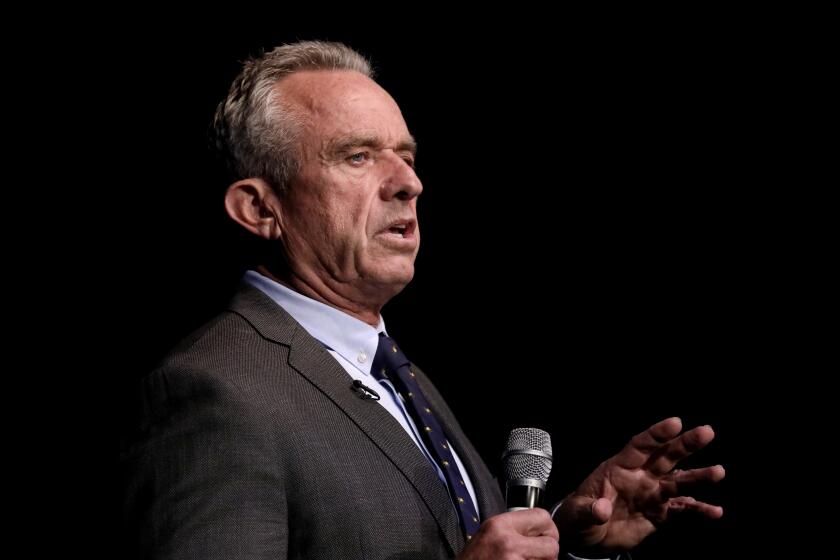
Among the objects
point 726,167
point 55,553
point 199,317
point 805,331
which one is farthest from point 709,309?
point 55,553

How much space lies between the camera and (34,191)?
2.55 meters

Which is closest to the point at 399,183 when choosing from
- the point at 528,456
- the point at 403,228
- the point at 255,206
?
the point at 403,228

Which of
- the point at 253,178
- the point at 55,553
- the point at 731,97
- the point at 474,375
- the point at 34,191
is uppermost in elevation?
the point at 731,97

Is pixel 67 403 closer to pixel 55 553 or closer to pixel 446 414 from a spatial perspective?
pixel 55 553

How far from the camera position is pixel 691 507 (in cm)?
196

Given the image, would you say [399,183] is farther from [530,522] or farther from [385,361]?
[530,522]

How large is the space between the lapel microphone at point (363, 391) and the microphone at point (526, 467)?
11.8 inches

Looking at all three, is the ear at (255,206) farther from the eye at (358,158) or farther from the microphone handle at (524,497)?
the microphone handle at (524,497)

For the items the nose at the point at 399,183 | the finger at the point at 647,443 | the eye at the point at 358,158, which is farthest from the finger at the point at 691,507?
the eye at the point at 358,158

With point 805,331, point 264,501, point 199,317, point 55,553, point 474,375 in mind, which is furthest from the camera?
point 474,375

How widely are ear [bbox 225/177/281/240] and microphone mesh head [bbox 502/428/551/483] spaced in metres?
0.77

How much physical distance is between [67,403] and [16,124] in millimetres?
823

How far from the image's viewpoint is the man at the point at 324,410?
4.93 ft

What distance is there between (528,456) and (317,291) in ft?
2.20
